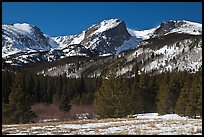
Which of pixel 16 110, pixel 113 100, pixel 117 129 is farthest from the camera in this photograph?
pixel 16 110

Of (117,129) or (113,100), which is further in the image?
(113,100)

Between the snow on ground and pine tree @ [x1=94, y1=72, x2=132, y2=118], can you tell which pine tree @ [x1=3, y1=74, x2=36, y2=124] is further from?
the snow on ground

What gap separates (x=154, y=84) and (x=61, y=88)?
48.4 metres

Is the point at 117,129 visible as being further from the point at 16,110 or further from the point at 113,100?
the point at 16,110

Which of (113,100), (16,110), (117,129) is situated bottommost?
(16,110)

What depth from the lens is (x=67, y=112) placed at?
92.4 metres

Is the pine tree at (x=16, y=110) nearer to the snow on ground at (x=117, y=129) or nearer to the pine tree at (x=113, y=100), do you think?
the pine tree at (x=113, y=100)

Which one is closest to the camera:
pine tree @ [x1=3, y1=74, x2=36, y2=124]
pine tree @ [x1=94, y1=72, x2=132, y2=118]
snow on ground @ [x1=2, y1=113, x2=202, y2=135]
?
snow on ground @ [x1=2, y1=113, x2=202, y2=135]

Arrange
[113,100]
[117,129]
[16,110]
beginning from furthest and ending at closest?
[16,110], [113,100], [117,129]

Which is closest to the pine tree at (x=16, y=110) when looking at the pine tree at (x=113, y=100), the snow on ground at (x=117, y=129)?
the pine tree at (x=113, y=100)

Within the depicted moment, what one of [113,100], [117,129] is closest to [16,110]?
[113,100]

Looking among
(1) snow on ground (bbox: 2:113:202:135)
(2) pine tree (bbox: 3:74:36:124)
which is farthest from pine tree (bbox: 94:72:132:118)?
(1) snow on ground (bbox: 2:113:202:135)

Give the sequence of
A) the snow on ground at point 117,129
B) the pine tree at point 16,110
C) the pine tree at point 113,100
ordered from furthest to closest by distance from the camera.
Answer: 1. the pine tree at point 16,110
2. the pine tree at point 113,100
3. the snow on ground at point 117,129

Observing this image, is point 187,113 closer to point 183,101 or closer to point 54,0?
point 183,101
